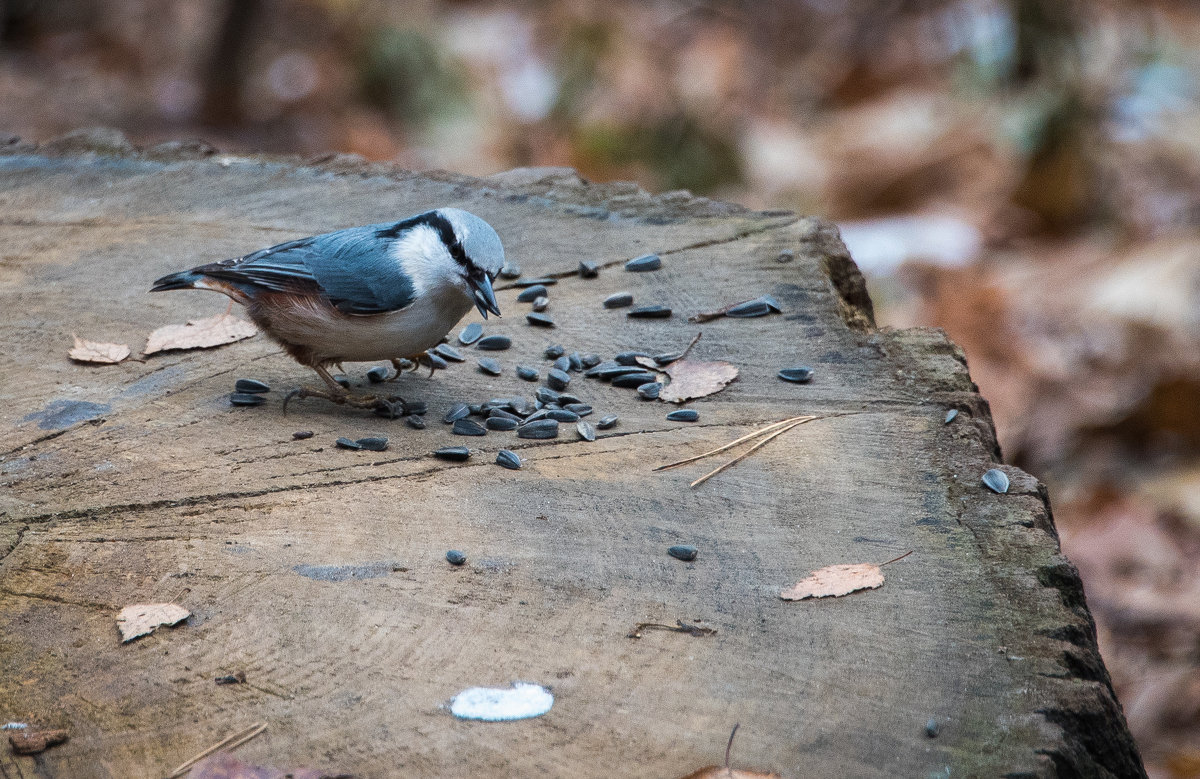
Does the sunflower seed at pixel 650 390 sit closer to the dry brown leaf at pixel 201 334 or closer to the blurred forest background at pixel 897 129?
the dry brown leaf at pixel 201 334

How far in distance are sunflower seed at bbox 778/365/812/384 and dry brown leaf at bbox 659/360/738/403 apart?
0.38 feet

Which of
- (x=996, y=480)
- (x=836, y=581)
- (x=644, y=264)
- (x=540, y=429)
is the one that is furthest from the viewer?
(x=644, y=264)

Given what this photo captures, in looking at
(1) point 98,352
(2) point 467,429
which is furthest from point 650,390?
(1) point 98,352

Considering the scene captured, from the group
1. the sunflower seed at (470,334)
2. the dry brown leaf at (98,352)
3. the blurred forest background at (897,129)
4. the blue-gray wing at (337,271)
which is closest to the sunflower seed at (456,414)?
the blue-gray wing at (337,271)

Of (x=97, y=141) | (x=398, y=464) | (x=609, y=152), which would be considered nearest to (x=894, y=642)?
(x=398, y=464)

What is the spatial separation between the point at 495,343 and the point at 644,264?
0.50 m

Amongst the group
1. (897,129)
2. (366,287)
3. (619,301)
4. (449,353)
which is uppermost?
(366,287)

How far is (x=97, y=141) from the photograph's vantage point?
3965 millimetres

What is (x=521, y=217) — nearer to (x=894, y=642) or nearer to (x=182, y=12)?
(x=894, y=642)

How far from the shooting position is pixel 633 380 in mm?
2812

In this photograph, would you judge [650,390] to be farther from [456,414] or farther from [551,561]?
[551,561]

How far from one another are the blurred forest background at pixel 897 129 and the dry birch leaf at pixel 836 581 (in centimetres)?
232

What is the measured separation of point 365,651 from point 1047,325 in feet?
16.7

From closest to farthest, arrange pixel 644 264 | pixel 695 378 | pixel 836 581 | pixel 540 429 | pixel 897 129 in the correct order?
pixel 836 581, pixel 540 429, pixel 695 378, pixel 644 264, pixel 897 129
